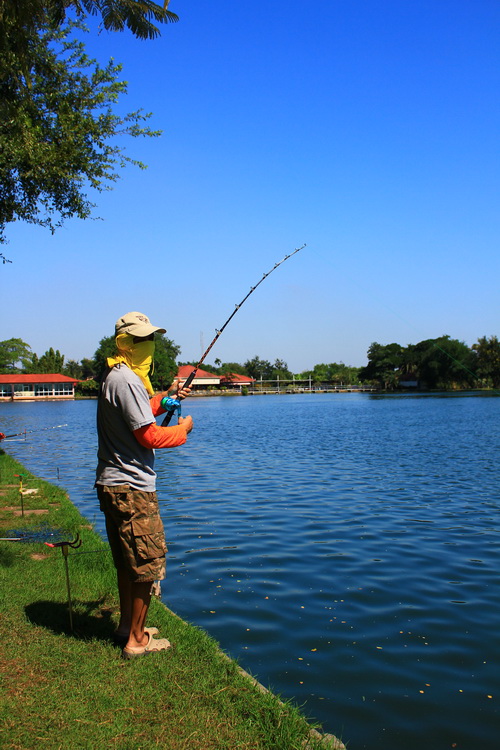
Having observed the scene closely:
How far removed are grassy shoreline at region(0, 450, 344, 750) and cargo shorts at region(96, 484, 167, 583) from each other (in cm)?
69

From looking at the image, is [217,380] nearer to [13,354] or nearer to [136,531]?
[13,354]

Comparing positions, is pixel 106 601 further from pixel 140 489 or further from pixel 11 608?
pixel 140 489

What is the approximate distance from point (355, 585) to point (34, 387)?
373 ft

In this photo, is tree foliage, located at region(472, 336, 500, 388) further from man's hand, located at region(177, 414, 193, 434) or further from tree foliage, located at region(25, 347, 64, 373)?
man's hand, located at region(177, 414, 193, 434)

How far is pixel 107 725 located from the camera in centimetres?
361

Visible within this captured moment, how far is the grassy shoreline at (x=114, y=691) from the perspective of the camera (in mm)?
3539

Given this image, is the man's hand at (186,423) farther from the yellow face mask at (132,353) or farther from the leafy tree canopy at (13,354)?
the leafy tree canopy at (13,354)

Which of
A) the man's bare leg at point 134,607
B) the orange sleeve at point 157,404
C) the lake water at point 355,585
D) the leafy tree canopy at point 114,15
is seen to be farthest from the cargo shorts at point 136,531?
the leafy tree canopy at point 114,15

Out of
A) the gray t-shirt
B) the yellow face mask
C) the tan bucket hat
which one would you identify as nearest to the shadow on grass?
the gray t-shirt

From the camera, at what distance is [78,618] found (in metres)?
5.30

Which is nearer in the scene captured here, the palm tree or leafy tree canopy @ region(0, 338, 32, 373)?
the palm tree

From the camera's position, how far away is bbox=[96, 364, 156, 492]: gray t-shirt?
434cm

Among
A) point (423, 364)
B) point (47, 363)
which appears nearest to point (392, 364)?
point (423, 364)

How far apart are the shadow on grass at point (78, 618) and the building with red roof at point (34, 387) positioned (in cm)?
11116
